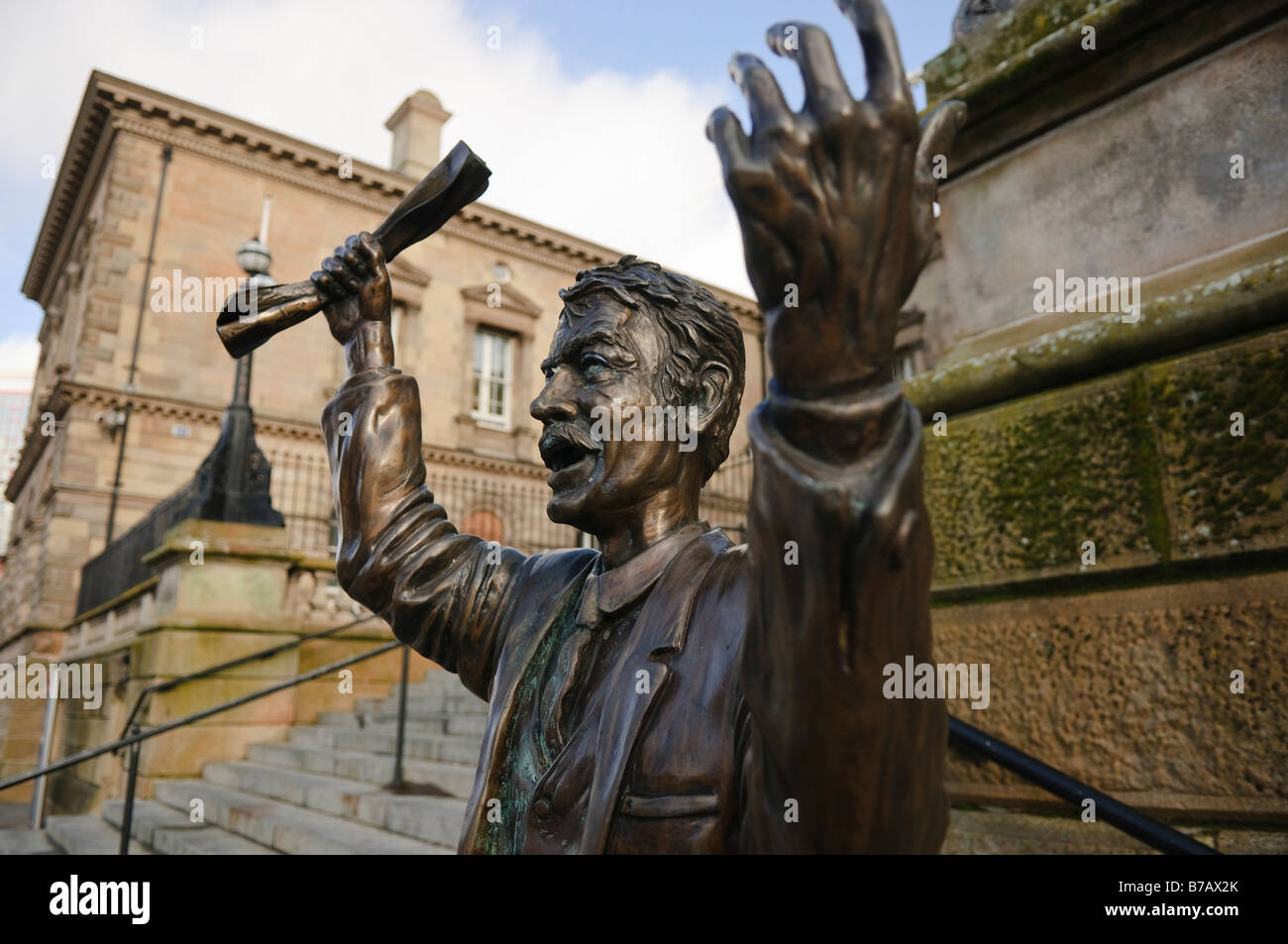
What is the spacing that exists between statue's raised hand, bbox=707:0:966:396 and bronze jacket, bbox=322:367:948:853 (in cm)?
7

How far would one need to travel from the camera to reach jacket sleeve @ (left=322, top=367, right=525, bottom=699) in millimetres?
1667

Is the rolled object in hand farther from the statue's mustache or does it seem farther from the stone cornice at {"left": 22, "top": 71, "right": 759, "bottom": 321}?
the stone cornice at {"left": 22, "top": 71, "right": 759, "bottom": 321}

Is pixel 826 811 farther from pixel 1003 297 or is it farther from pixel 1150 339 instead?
pixel 1003 297

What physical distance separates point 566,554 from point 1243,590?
1.83 metres

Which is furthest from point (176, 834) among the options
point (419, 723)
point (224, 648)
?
point (224, 648)

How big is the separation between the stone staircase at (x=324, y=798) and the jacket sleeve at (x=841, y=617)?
3583 millimetres

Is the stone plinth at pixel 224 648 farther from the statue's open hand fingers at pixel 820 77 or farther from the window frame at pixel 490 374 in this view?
the window frame at pixel 490 374

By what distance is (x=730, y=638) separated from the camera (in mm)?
1283

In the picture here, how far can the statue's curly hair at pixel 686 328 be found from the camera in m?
1.56

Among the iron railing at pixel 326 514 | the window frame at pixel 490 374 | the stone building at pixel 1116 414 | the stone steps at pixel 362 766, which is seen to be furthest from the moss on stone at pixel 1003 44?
the window frame at pixel 490 374

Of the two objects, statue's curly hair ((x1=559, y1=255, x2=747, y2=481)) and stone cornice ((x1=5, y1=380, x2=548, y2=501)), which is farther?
stone cornice ((x1=5, y1=380, x2=548, y2=501))

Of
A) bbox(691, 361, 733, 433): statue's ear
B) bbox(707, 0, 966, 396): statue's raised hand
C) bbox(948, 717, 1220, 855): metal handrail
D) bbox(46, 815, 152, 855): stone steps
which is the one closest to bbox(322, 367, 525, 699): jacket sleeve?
bbox(691, 361, 733, 433): statue's ear

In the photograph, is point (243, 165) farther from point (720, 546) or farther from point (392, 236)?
point (720, 546)
